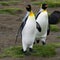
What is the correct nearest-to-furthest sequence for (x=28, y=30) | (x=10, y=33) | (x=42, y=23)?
1. (x=28, y=30)
2. (x=42, y=23)
3. (x=10, y=33)

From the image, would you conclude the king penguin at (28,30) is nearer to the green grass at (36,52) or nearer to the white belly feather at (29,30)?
the white belly feather at (29,30)

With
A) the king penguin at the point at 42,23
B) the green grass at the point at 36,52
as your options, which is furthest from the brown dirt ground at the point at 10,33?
the king penguin at the point at 42,23

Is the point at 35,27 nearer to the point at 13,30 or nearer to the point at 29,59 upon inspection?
the point at 29,59

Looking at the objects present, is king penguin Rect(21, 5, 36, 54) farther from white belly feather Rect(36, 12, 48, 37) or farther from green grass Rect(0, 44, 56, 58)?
white belly feather Rect(36, 12, 48, 37)

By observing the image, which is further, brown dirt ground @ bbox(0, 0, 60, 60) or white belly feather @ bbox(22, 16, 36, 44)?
brown dirt ground @ bbox(0, 0, 60, 60)

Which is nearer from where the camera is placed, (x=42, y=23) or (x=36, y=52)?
(x=36, y=52)

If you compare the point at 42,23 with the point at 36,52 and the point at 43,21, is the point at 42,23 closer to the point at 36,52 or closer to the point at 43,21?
the point at 43,21

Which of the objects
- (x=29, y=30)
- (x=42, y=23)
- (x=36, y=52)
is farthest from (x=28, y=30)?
(x=42, y=23)

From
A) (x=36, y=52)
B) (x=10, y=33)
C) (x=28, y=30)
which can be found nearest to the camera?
(x=28, y=30)

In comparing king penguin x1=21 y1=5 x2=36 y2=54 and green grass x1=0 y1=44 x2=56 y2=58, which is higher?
king penguin x1=21 y1=5 x2=36 y2=54

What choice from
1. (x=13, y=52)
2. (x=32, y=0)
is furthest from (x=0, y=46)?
(x=32, y=0)

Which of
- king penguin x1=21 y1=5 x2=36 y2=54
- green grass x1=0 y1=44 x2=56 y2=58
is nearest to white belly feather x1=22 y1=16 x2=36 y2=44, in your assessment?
king penguin x1=21 y1=5 x2=36 y2=54

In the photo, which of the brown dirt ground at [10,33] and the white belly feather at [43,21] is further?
the brown dirt ground at [10,33]

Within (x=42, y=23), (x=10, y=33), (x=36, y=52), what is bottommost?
(x=10, y=33)
